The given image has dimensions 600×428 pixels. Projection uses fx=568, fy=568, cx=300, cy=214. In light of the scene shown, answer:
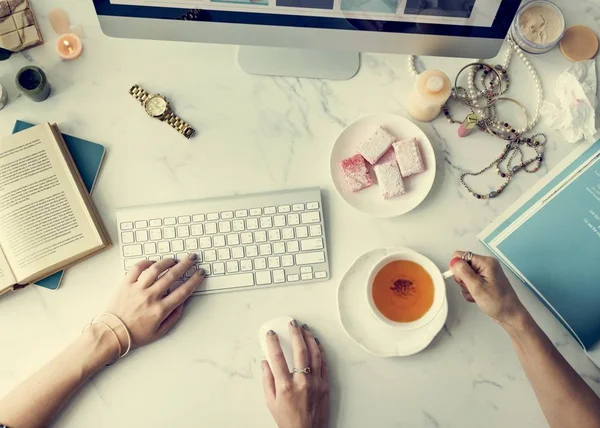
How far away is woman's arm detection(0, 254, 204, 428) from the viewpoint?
889 mm

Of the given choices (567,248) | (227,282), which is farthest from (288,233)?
(567,248)

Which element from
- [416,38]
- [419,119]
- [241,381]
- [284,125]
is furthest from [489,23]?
[241,381]

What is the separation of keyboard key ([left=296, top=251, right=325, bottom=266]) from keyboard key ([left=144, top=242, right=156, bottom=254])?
241 mm

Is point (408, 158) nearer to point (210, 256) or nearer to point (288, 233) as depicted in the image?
point (288, 233)

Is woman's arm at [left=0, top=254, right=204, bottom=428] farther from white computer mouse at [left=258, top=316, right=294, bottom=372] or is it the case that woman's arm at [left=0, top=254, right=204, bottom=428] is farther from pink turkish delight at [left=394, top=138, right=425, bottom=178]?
pink turkish delight at [left=394, top=138, right=425, bottom=178]

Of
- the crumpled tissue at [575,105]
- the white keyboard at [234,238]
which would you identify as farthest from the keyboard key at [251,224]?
the crumpled tissue at [575,105]

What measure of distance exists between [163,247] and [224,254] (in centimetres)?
10

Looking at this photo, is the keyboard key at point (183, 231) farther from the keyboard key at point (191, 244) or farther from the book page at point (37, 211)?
the book page at point (37, 211)

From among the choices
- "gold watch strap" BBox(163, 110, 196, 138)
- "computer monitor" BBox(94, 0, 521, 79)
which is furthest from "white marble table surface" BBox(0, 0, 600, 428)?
"computer monitor" BBox(94, 0, 521, 79)

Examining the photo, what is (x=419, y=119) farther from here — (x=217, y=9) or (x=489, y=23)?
(x=217, y=9)

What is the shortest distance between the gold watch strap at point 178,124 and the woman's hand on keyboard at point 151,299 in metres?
0.22

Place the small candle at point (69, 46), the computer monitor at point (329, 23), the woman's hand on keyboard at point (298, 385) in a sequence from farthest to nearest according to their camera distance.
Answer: the small candle at point (69, 46)
the woman's hand on keyboard at point (298, 385)
the computer monitor at point (329, 23)

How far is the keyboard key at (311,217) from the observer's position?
95cm

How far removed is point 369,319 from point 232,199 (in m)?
0.30
